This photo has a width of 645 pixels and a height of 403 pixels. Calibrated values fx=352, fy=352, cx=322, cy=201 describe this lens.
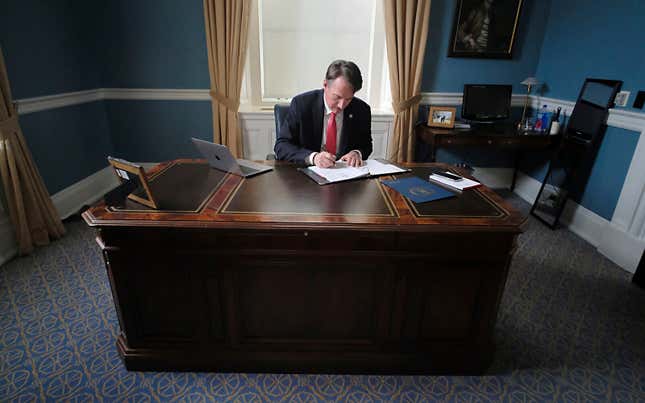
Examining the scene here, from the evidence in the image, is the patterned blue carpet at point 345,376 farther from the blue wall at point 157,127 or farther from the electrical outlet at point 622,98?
the blue wall at point 157,127

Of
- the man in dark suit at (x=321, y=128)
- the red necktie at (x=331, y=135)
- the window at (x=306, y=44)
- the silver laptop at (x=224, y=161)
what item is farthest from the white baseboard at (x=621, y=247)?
the silver laptop at (x=224, y=161)

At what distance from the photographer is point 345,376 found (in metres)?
1.62

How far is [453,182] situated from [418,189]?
0.21 m

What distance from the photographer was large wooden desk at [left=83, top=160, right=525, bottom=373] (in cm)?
135

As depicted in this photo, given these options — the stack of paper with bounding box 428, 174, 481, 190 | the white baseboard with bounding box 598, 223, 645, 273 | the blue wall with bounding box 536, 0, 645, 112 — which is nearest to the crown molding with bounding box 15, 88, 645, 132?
the blue wall with bounding box 536, 0, 645, 112

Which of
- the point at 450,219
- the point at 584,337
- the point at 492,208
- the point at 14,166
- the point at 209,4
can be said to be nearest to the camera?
the point at 450,219

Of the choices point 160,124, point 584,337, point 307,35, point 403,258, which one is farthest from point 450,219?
point 160,124

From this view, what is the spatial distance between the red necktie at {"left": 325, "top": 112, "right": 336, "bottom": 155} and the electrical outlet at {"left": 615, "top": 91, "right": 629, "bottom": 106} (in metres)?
2.22

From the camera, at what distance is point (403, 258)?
1391 millimetres

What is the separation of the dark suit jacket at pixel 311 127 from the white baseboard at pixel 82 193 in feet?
6.88

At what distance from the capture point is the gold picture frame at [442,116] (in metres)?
3.51

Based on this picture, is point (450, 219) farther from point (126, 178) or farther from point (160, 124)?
point (160, 124)

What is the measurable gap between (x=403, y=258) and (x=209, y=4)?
123 inches

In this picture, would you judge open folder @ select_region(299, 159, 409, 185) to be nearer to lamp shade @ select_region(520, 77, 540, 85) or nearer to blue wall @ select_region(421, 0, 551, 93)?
blue wall @ select_region(421, 0, 551, 93)
